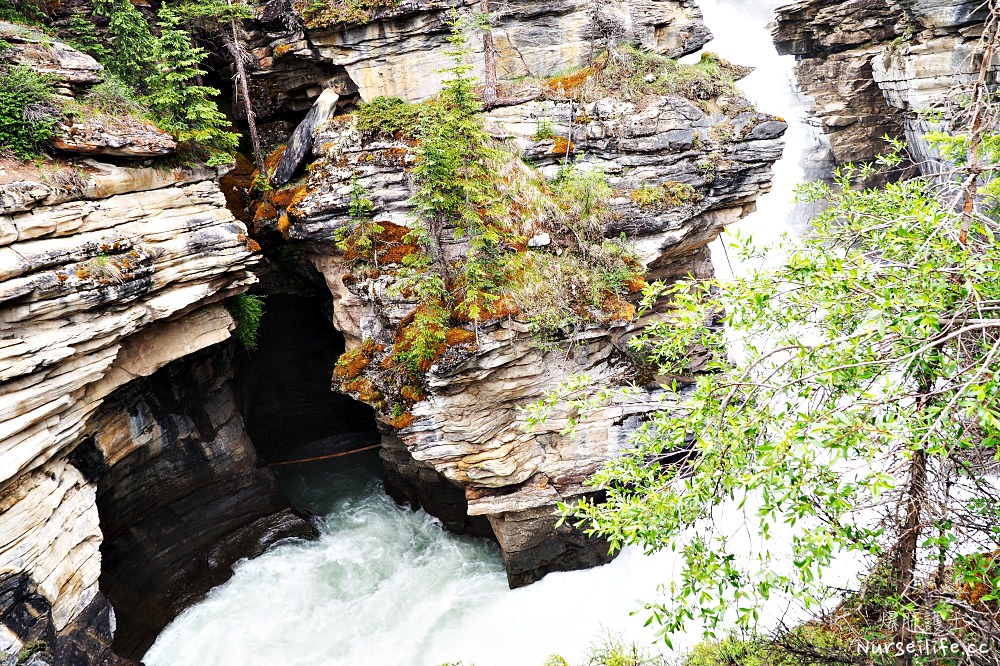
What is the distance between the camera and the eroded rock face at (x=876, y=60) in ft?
60.5

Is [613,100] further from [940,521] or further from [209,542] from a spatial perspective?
[209,542]

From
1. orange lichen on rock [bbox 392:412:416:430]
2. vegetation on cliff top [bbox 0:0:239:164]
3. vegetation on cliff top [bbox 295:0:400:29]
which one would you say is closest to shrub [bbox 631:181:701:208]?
orange lichen on rock [bbox 392:412:416:430]

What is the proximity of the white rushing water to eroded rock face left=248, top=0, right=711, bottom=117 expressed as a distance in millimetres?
11330

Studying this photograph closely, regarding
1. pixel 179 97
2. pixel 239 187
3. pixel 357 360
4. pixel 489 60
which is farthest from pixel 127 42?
pixel 357 360

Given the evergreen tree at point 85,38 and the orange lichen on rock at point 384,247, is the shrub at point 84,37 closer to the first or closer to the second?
the evergreen tree at point 85,38

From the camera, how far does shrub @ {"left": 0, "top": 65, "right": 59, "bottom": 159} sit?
9555 millimetres

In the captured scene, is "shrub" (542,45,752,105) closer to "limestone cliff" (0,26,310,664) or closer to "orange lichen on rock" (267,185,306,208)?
"orange lichen on rock" (267,185,306,208)

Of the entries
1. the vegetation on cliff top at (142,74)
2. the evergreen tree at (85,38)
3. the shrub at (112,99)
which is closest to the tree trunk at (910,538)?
the vegetation on cliff top at (142,74)

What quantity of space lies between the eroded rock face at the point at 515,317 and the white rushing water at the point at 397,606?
877mm

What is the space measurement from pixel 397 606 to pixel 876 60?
23.7 metres

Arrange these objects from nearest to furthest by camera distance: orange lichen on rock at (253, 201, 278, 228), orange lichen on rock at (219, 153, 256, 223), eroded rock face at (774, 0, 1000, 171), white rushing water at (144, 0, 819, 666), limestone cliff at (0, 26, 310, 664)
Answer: limestone cliff at (0, 26, 310, 664), white rushing water at (144, 0, 819, 666), orange lichen on rock at (253, 201, 278, 228), orange lichen on rock at (219, 153, 256, 223), eroded rock face at (774, 0, 1000, 171)

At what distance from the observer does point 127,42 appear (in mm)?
12062

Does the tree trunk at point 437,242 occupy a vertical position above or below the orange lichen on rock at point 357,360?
above

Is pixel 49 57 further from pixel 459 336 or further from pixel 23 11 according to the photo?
pixel 459 336
